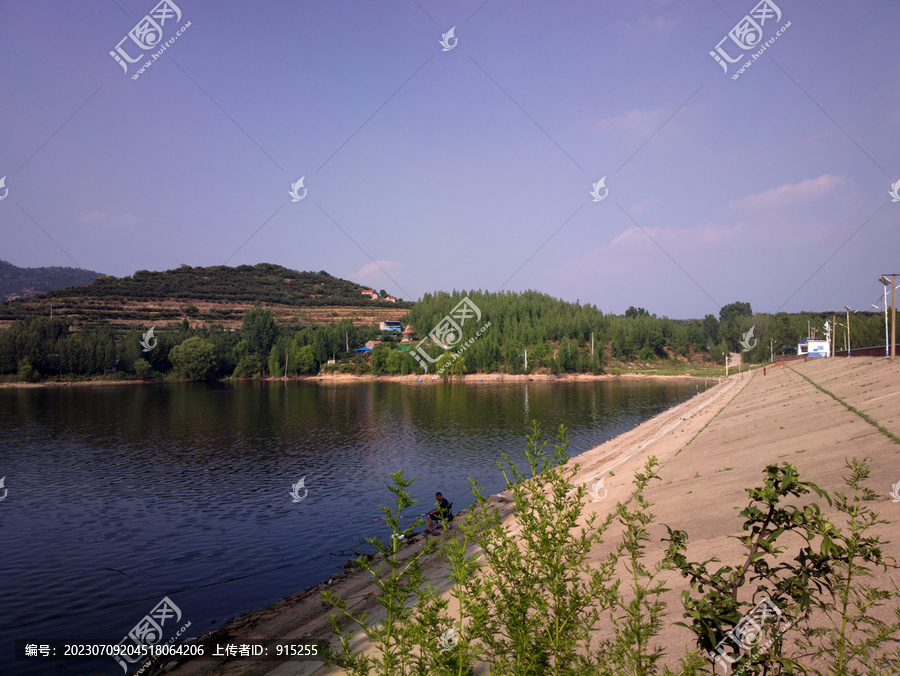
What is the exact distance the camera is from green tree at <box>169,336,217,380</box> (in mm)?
109688

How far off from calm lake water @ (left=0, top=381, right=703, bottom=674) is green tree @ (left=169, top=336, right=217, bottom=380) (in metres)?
50.7

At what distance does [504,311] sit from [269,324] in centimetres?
6521

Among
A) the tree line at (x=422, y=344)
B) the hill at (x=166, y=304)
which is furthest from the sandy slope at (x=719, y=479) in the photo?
the hill at (x=166, y=304)

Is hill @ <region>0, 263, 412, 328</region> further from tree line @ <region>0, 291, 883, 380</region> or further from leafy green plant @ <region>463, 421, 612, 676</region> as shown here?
leafy green plant @ <region>463, 421, 612, 676</region>

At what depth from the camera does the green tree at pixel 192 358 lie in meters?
110

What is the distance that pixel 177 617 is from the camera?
13375 mm

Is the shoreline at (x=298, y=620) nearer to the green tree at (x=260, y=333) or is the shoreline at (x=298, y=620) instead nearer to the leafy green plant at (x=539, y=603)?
the leafy green plant at (x=539, y=603)

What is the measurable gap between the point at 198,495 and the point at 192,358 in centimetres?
9474

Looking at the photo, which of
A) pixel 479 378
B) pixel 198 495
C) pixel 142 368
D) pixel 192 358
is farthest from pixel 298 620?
pixel 192 358

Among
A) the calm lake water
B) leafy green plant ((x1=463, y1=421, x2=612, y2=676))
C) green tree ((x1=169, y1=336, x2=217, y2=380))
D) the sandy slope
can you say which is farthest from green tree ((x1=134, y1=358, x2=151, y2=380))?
leafy green plant ((x1=463, y1=421, x2=612, y2=676))

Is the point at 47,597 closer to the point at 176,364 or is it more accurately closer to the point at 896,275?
the point at 896,275

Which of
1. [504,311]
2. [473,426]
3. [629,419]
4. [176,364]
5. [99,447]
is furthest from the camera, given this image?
[504,311]

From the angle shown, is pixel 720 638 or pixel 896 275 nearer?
pixel 720 638

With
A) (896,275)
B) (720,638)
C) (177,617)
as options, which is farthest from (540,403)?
(720,638)
